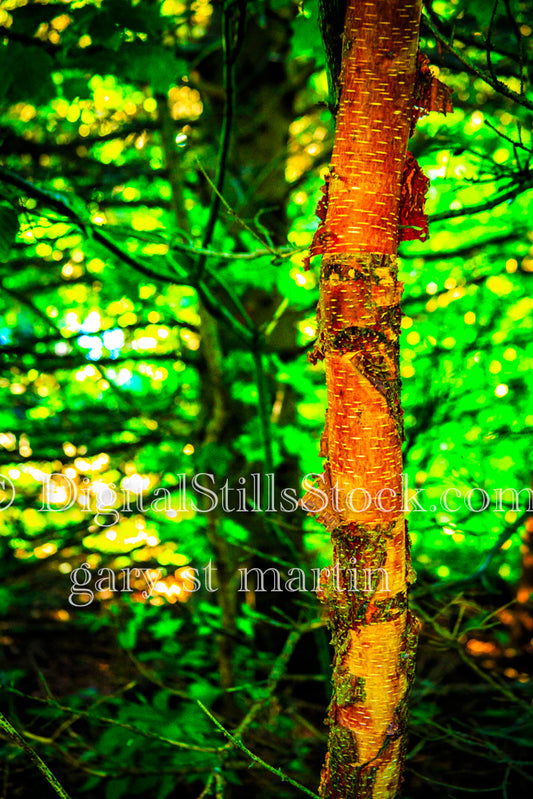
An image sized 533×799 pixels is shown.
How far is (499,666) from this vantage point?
3.79m

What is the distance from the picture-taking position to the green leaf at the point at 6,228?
1.37 meters

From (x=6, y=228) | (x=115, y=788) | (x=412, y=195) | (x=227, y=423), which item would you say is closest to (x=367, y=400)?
(x=412, y=195)

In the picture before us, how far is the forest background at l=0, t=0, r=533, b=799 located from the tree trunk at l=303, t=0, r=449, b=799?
107 cm

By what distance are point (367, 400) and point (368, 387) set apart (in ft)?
0.08

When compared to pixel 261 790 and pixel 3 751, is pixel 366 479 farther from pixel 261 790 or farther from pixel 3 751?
pixel 3 751

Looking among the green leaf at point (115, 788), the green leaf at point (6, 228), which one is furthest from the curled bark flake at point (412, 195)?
the green leaf at point (115, 788)

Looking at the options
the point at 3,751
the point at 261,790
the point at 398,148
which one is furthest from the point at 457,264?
the point at 3,751

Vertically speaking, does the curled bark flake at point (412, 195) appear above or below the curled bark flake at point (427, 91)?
below

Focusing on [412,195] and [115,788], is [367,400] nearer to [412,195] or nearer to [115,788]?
[412,195]

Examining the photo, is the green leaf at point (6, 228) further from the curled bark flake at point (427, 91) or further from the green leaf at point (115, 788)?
the green leaf at point (115, 788)

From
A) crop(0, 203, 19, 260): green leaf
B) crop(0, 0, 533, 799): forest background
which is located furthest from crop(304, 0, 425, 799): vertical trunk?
crop(0, 0, 533, 799): forest background

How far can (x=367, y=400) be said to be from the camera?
988 millimetres

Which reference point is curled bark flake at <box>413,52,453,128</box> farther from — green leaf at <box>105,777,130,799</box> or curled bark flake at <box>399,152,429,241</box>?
green leaf at <box>105,777,130,799</box>

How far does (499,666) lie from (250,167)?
3.97 m
